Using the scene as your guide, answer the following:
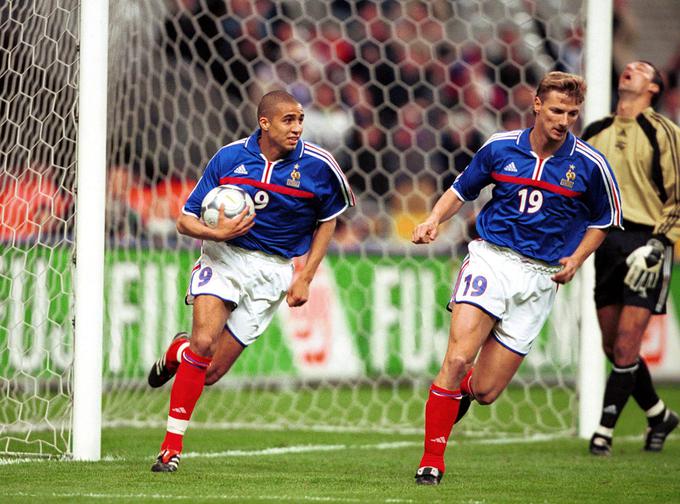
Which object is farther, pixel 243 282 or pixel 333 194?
pixel 333 194

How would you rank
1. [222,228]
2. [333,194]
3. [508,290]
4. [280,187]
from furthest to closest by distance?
[333,194] < [280,187] < [508,290] < [222,228]

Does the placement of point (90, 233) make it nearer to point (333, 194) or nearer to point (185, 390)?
point (185, 390)

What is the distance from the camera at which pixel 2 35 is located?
7125mm

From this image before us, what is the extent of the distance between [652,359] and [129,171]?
5.26 metres

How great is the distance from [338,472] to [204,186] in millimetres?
1592

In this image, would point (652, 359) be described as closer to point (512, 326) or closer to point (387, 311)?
point (387, 311)

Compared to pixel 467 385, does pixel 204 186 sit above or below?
above

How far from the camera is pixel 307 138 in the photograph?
1234cm

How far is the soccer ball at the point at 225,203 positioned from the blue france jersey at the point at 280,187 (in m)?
0.18

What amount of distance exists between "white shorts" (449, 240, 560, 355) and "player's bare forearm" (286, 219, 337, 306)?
2.40 feet

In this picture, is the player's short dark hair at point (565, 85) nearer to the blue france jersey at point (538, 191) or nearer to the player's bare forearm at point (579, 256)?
the blue france jersey at point (538, 191)

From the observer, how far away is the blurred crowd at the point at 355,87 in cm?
1049

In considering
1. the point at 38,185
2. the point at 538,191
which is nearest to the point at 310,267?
the point at 538,191

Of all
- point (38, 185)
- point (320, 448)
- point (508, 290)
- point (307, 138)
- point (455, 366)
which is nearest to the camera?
point (455, 366)
